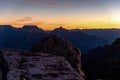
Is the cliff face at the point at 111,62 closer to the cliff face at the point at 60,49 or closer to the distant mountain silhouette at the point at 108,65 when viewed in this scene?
the distant mountain silhouette at the point at 108,65

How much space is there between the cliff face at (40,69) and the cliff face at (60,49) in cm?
336

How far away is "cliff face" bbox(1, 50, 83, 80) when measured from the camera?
10.7 m

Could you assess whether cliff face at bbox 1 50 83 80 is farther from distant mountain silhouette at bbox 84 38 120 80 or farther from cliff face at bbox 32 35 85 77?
distant mountain silhouette at bbox 84 38 120 80

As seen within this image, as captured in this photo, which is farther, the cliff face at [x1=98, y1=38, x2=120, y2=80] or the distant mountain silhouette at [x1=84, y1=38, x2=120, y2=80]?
the cliff face at [x1=98, y1=38, x2=120, y2=80]

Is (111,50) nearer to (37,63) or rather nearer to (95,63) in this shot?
(95,63)

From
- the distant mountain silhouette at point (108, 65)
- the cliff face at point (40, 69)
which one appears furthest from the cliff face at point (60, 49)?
the distant mountain silhouette at point (108, 65)

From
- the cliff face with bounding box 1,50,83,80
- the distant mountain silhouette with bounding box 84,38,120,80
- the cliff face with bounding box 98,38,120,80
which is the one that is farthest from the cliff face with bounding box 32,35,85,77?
the cliff face with bounding box 98,38,120,80

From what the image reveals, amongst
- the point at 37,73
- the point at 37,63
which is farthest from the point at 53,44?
the point at 37,73

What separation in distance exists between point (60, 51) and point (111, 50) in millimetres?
105151

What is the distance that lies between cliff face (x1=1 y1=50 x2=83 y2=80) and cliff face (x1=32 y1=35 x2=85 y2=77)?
3.36 metres

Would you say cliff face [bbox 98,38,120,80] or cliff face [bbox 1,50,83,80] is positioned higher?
cliff face [bbox 1,50,83,80]

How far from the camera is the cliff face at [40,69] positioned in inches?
420

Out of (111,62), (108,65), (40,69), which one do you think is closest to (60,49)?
(40,69)

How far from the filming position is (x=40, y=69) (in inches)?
476
